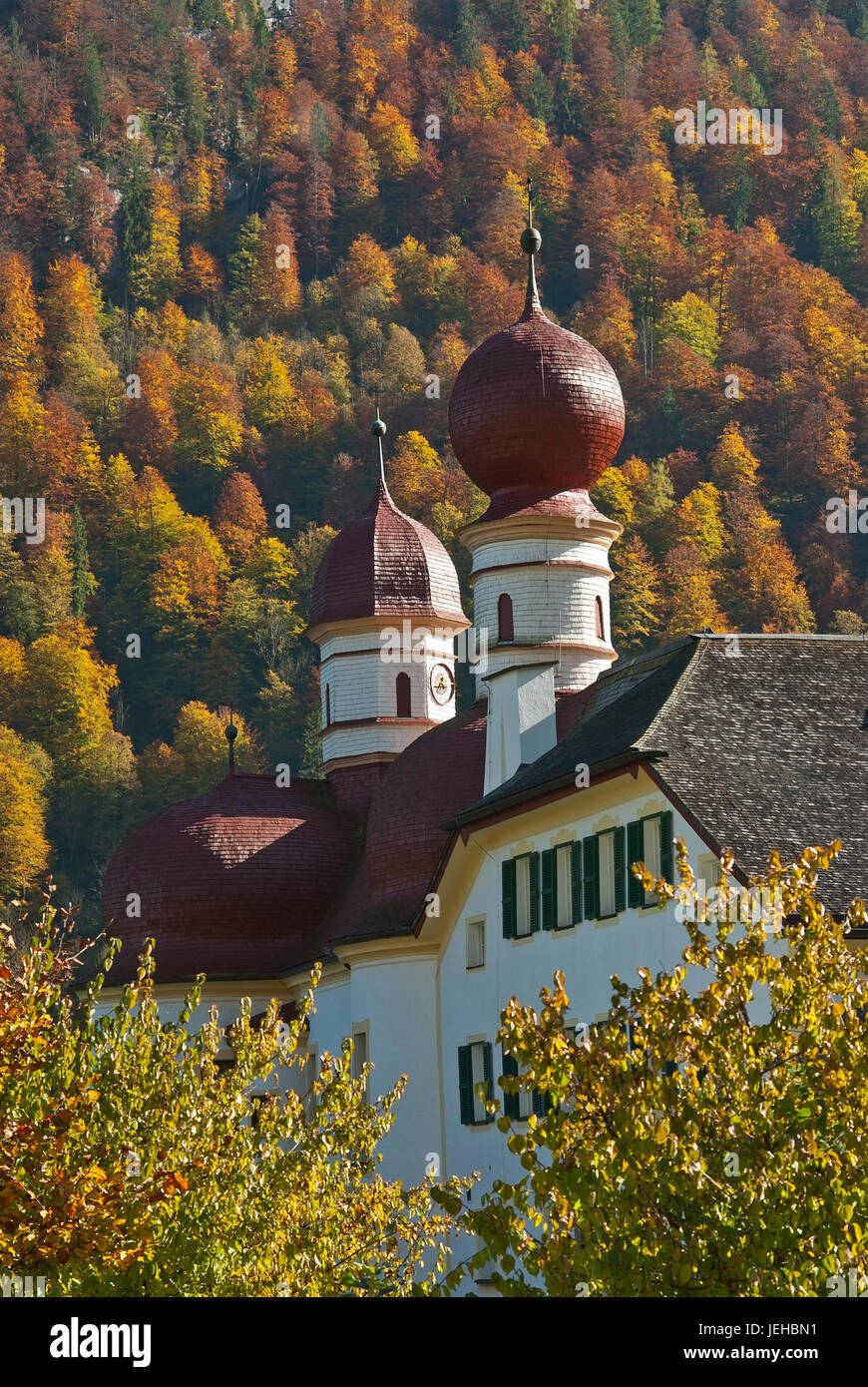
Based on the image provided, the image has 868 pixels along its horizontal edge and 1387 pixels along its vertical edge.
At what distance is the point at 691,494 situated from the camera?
10406cm

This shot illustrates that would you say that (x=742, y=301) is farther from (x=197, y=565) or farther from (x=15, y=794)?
(x=15, y=794)

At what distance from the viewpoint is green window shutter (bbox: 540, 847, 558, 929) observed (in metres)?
35.0

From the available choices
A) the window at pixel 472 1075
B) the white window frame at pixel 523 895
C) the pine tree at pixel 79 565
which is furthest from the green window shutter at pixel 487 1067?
the pine tree at pixel 79 565

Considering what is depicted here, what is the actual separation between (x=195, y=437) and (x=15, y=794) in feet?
92.8

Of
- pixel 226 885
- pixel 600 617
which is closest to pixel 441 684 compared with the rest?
pixel 226 885

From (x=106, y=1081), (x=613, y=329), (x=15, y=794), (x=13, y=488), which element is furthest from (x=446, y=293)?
(x=106, y=1081)

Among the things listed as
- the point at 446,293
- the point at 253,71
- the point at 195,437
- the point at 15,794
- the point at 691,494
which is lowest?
the point at 15,794

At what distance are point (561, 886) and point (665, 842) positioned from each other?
4.43m

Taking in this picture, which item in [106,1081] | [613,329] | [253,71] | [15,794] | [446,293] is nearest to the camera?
[106,1081]

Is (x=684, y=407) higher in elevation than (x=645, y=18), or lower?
lower

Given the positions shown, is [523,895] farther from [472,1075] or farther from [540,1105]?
[472,1075]

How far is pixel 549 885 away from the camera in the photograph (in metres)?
35.2

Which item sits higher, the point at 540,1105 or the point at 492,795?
the point at 492,795

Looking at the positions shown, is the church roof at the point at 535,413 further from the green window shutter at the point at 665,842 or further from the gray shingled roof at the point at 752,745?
the green window shutter at the point at 665,842
